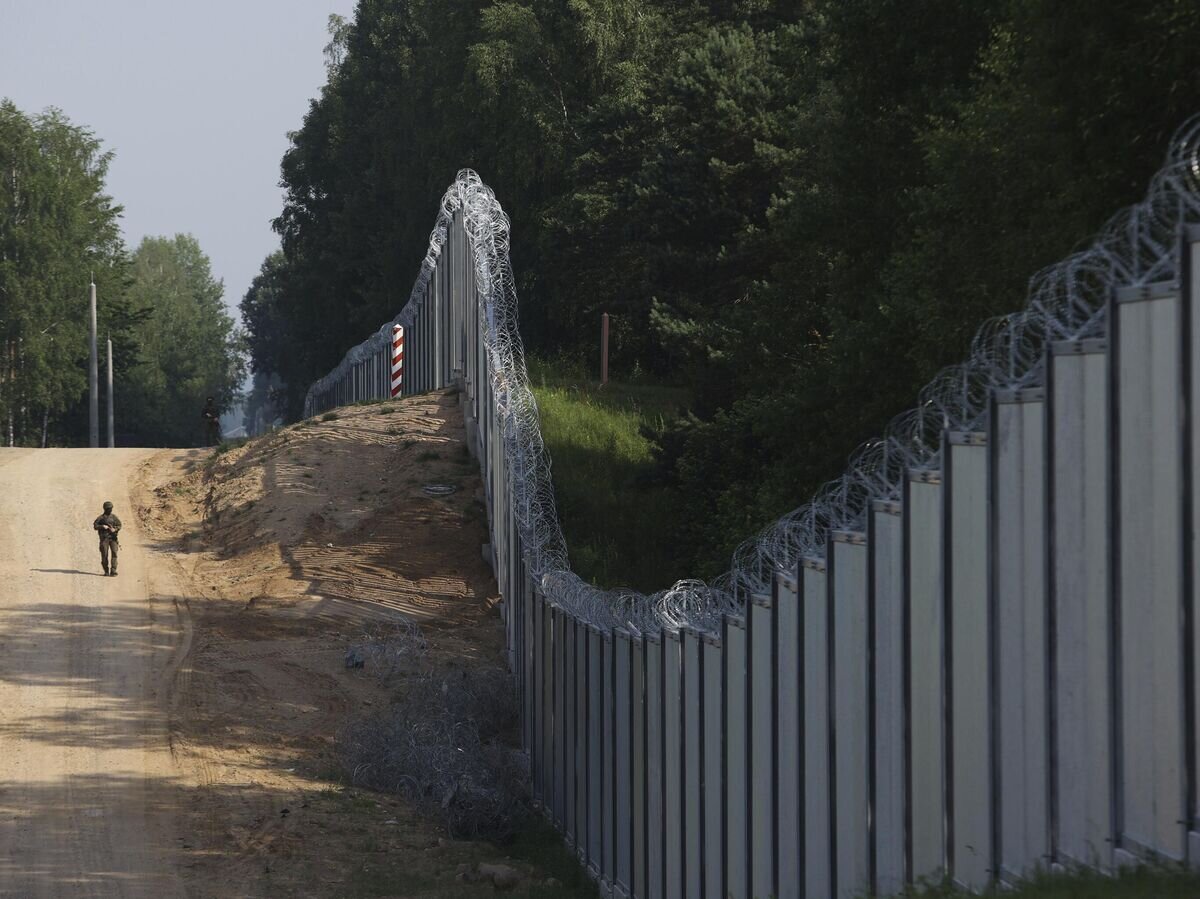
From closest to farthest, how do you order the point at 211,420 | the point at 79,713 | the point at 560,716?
the point at 560,716, the point at 79,713, the point at 211,420

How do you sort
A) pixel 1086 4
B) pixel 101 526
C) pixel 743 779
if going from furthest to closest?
pixel 101 526 < pixel 1086 4 < pixel 743 779

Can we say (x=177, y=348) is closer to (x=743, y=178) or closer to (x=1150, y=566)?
(x=743, y=178)

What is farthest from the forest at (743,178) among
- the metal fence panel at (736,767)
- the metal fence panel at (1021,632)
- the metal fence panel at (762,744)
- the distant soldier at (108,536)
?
the distant soldier at (108,536)

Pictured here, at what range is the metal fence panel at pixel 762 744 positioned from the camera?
8.87 meters

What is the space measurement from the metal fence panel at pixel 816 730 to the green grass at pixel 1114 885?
2.14 metres

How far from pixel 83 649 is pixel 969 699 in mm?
14852

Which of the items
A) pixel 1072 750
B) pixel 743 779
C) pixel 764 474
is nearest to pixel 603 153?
pixel 764 474

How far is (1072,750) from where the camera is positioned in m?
5.99

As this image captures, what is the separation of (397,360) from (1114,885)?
1225 inches

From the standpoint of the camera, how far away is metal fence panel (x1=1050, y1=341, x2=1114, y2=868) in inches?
228

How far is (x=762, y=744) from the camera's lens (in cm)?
905

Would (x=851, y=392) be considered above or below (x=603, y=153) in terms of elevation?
below

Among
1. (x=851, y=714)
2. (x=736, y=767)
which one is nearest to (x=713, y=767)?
(x=736, y=767)

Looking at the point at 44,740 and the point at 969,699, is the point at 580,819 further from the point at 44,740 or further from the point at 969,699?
the point at 969,699
